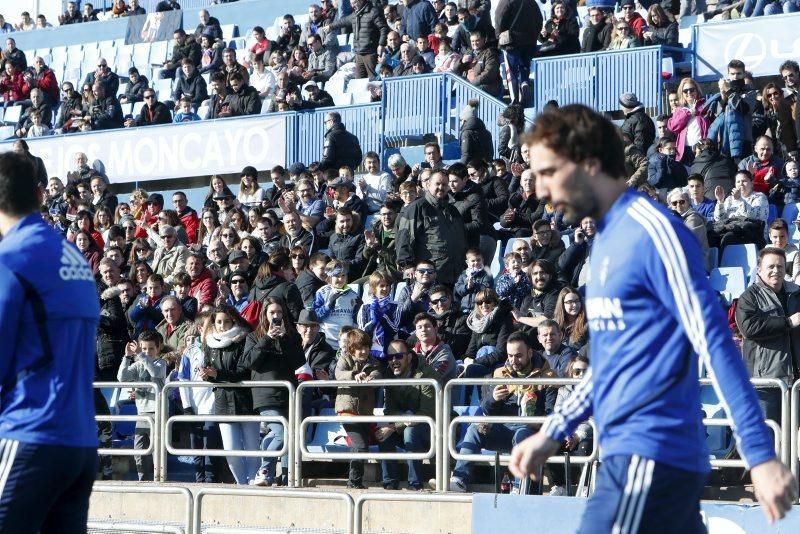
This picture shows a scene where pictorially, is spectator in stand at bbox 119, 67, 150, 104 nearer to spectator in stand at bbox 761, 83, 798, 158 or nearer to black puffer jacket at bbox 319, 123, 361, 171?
black puffer jacket at bbox 319, 123, 361, 171

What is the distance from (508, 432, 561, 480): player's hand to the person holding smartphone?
636 cm

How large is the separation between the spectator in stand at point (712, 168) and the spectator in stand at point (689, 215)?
2.91 ft

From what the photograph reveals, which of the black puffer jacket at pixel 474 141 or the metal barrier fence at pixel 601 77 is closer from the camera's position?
the black puffer jacket at pixel 474 141

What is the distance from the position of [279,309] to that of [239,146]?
907 centimetres

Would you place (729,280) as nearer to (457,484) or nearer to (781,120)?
(781,120)

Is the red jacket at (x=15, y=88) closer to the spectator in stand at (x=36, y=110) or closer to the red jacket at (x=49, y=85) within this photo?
the red jacket at (x=49, y=85)

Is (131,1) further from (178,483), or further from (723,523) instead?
(723,523)

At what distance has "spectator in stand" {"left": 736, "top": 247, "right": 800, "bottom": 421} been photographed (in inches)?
379

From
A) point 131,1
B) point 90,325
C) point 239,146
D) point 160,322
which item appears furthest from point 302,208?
point 131,1

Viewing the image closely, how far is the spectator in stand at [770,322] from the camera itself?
379 inches

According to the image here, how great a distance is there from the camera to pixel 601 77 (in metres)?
17.5

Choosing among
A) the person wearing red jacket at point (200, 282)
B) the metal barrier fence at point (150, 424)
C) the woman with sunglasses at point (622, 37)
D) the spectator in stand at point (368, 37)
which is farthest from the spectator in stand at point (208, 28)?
the metal barrier fence at point (150, 424)

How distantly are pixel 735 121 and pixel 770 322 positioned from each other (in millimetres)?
5326

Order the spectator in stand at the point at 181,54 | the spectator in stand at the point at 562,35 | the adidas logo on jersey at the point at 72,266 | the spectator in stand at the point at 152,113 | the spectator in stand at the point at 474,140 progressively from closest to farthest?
the adidas logo on jersey at the point at 72,266
the spectator in stand at the point at 474,140
the spectator in stand at the point at 562,35
the spectator in stand at the point at 152,113
the spectator in stand at the point at 181,54
